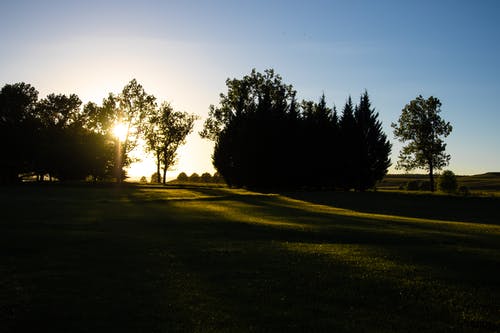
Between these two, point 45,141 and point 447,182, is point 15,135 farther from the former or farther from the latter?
point 447,182

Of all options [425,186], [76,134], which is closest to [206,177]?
[76,134]

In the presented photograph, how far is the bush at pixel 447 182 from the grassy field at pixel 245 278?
5128 cm

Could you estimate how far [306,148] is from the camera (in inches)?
3145

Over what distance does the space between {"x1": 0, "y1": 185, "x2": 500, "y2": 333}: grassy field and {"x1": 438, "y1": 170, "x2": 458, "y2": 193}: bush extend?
51.3m

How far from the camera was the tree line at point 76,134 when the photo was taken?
94.5 m

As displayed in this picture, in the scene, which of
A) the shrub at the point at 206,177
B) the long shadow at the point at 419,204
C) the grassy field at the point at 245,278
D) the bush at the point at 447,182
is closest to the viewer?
the grassy field at the point at 245,278

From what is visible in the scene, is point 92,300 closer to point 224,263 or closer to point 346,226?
point 224,263

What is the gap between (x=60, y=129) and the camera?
104000 mm

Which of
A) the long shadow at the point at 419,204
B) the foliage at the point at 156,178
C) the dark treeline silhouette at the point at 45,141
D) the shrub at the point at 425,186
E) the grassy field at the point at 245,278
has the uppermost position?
the dark treeline silhouette at the point at 45,141

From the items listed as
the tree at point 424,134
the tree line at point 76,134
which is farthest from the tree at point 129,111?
the tree at point 424,134

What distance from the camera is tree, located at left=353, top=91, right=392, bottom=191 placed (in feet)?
264

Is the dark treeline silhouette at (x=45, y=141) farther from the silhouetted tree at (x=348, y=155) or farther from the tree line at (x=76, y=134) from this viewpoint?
the silhouetted tree at (x=348, y=155)

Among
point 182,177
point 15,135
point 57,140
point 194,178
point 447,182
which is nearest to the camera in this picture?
point 447,182

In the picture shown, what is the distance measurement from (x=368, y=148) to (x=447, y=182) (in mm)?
14976
